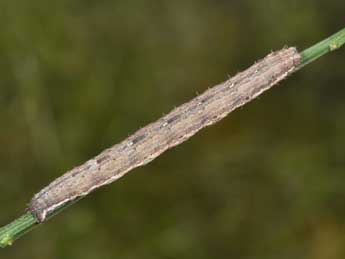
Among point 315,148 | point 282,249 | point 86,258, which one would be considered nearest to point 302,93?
point 315,148

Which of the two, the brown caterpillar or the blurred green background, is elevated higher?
the blurred green background

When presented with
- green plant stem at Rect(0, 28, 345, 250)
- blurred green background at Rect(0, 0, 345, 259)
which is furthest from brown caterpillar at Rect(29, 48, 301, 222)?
blurred green background at Rect(0, 0, 345, 259)

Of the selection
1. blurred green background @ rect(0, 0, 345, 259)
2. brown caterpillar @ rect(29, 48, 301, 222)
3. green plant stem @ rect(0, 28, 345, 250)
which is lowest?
green plant stem @ rect(0, 28, 345, 250)

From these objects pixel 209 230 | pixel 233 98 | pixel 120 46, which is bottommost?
pixel 233 98

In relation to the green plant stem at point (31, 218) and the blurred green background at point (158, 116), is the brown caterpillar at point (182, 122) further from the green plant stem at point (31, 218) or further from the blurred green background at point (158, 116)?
the blurred green background at point (158, 116)

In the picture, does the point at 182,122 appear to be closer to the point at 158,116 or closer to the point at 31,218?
the point at 31,218

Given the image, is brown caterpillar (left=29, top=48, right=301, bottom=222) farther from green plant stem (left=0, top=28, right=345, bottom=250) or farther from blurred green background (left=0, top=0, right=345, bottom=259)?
blurred green background (left=0, top=0, right=345, bottom=259)

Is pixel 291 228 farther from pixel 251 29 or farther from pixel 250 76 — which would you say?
pixel 250 76
